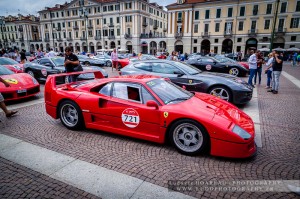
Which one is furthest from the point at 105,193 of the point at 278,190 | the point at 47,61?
the point at 47,61

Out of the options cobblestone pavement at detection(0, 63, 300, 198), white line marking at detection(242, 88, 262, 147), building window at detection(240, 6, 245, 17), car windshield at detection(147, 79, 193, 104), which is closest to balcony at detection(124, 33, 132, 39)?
building window at detection(240, 6, 245, 17)

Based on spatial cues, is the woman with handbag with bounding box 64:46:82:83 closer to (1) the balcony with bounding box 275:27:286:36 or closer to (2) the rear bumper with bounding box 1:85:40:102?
(2) the rear bumper with bounding box 1:85:40:102

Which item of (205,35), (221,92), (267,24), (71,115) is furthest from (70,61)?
(267,24)

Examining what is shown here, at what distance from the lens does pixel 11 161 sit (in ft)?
10.6

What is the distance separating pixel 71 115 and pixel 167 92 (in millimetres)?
2305

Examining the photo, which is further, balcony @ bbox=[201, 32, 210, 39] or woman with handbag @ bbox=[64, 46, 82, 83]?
balcony @ bbox=[201, 32, 210, 39]

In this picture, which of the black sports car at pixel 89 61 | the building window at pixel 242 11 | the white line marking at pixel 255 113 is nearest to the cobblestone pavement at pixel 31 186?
the white line marking at pixel 255 113

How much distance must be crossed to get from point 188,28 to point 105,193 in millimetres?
51505

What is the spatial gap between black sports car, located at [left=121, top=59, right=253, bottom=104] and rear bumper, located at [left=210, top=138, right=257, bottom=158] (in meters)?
3.16

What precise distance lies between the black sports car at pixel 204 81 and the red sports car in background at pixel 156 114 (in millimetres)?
2349

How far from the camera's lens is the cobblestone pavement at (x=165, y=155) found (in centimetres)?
280

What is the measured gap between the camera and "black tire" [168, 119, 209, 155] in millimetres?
3148

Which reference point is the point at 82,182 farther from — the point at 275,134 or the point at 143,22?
the point at 143,22

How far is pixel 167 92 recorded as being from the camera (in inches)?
152
